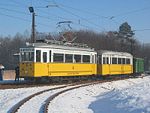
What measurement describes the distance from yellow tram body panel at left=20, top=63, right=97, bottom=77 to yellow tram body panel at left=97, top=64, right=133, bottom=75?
467 cm

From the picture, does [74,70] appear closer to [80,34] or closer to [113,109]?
[113,109]

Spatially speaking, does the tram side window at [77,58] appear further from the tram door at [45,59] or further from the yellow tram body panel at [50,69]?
the tram door at [45,59]

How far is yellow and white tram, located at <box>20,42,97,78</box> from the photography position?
2742 cm

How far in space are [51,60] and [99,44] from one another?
220 ft

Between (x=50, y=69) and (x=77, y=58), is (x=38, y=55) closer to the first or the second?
(x=50, y=69)

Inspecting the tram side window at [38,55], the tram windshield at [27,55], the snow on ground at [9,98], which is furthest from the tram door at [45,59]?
the snow on ground at [9,98]

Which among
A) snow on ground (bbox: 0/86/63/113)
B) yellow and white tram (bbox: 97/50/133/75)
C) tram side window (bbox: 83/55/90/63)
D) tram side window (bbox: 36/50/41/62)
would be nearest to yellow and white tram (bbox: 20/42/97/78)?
tram side window (bbox: 36/50/41/62)

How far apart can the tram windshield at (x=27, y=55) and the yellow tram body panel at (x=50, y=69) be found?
370 millimetres

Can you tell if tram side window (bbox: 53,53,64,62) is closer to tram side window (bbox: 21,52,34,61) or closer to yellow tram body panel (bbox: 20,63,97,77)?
yellow tram body panel (bbox: 20,63,97,77)

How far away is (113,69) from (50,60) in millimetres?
13332

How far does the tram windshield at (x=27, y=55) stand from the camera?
27.5 meters

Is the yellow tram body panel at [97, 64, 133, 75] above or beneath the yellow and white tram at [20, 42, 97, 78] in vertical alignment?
beneath

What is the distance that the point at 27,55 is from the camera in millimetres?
27938

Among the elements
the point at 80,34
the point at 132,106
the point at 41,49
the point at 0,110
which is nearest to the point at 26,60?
the point at 41,49
